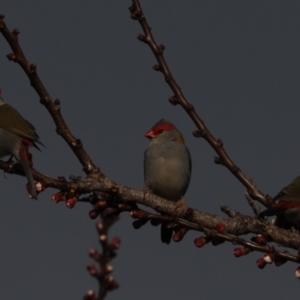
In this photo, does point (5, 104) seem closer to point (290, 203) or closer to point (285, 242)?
point (290, 203)

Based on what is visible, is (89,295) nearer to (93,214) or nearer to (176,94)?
(176,94)

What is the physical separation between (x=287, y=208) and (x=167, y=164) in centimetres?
185

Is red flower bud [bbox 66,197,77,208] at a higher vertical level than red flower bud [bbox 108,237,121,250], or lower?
higher

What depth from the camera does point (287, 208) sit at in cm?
530

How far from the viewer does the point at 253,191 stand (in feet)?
12.7

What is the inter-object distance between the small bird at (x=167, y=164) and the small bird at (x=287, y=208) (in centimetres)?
111

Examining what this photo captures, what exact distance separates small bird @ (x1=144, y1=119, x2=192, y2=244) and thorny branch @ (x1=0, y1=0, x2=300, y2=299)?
2.57 meters

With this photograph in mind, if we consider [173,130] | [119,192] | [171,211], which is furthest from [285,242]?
[173,130]

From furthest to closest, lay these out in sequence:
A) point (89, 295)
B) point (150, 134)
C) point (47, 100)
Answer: point (150, 134), point (47, 100), point (89, 295)

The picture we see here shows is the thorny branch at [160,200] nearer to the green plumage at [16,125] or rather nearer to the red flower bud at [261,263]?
the red flower bud at [261,263]

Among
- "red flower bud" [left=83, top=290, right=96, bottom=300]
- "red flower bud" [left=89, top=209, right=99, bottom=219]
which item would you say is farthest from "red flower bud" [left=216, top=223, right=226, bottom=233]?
"red flower bud" [left=83, top=290, right=96, bottom=300]

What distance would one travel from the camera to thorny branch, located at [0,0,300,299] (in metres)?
3.30

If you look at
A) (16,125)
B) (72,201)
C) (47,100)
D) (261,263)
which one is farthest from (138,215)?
(16,125)

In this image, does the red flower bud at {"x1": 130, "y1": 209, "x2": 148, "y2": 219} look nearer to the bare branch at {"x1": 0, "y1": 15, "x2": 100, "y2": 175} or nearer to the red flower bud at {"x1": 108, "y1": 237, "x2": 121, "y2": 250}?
the bare branch at {"x1": 0, "y1": 15, "x2": 100, "y2": 175}
